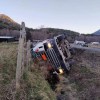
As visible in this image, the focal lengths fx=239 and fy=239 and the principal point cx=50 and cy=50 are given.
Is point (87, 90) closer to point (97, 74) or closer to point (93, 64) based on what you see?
point (97, 74)

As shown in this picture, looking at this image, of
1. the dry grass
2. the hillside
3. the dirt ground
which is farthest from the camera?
the hillside

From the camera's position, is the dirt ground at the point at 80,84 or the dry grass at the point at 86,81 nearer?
the dirt ground at the point at 80,84

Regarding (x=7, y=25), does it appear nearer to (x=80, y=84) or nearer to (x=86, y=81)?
(x=86, y=81)

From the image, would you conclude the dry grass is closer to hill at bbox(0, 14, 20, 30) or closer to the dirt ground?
the dirt ground

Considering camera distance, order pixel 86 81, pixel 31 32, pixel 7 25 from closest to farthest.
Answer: pixel 86 81
pixel 31 32
pixel 7 25

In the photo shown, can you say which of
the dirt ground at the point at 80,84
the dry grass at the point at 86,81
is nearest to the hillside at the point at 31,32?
the dry grass at the point at 86,81

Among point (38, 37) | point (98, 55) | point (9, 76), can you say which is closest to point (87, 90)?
point (9, 76)

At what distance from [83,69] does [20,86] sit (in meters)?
8.93

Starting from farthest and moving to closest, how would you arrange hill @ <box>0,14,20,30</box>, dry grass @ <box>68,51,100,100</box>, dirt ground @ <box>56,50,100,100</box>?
hill @ <box>0,14,20,30</box> → dry grass @ <box>68,51,100,100</box> → dirt ground @ <box>56,50,100,100</box>

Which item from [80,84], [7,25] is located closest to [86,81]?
[80,84]

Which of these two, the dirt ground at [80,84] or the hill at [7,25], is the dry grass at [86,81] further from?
the hill at [7,25]

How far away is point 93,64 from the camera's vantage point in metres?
17.3

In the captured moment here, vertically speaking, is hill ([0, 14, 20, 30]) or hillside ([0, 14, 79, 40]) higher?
hill ([0, 14, 20, 30])

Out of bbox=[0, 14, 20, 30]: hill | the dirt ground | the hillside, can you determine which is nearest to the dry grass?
the dirt ground
